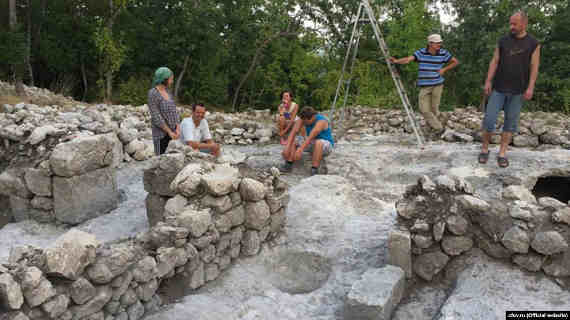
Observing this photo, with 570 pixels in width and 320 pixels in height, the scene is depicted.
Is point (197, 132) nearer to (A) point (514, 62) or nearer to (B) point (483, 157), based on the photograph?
(B) point (483, 157)

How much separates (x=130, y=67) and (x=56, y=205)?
13604 millimetres

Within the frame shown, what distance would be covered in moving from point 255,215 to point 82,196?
2.43 meters

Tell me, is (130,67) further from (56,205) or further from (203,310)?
(203,310)

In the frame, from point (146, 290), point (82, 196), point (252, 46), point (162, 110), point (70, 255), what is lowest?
point (146, 290)

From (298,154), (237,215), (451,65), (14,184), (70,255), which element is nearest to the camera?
(70,255)

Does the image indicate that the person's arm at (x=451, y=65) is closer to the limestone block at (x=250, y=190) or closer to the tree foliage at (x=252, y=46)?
the limestone block at (x=250, y=190)

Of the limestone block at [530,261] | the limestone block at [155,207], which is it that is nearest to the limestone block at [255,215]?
the limestone block at [155,207]

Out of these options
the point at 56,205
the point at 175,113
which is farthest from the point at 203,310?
the point at 175,113

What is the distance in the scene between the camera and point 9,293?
7.89ft

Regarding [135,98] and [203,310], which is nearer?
[203,310]

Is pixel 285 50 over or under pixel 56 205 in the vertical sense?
over

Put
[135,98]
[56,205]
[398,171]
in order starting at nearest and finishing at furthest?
[56,205] < [398,171] < [135,98]

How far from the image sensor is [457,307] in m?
3.21

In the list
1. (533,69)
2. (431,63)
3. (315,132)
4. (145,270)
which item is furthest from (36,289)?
(431,63)
